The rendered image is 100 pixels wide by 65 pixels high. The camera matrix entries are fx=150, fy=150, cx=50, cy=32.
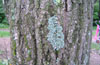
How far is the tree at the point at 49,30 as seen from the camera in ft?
4.74

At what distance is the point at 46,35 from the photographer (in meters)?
1.47

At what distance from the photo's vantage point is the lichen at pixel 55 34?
145 centimetres

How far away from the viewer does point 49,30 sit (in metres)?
1.46

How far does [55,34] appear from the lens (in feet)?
4.83

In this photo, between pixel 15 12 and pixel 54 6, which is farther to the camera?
pixel 15 12

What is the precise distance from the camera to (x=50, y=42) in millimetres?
1473

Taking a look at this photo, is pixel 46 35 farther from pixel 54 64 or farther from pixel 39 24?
pixel 54 64

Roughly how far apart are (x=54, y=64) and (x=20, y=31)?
48cm

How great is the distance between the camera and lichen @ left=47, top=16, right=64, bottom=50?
1.45 m

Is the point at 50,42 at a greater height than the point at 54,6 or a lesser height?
lesser

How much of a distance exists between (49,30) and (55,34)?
2.8 inches

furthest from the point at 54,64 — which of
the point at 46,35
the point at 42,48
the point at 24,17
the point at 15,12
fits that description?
the point at 15,12

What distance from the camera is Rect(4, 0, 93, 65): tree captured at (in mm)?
1443

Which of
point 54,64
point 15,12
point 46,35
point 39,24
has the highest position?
point 15,12
